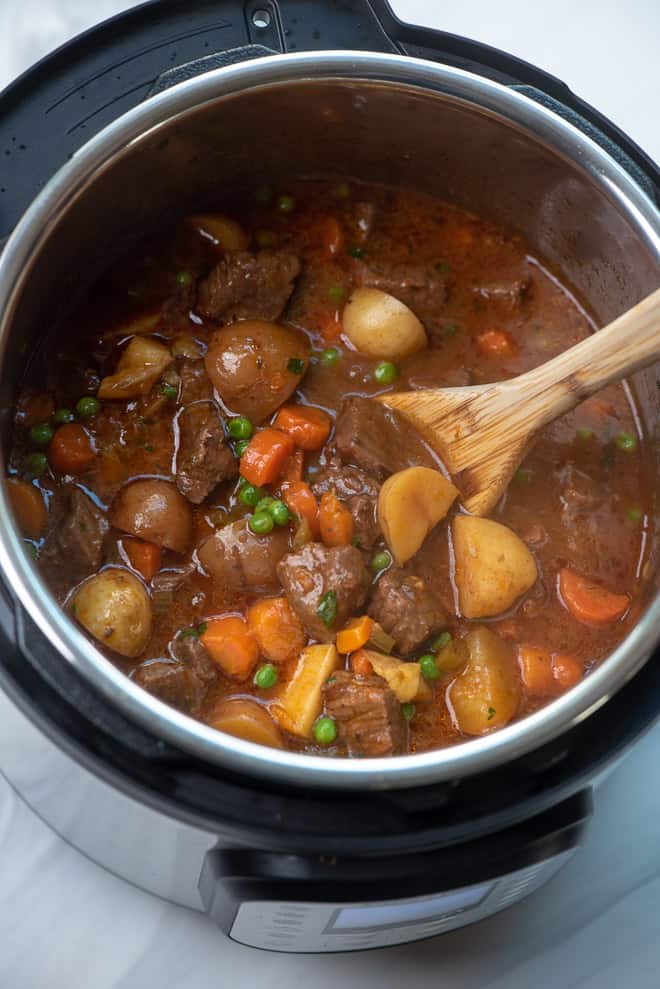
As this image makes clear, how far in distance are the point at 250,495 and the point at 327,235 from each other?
2.49ft

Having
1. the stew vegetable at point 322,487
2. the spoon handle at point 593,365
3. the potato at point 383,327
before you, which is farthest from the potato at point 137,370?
the spoon handle at point 593,365

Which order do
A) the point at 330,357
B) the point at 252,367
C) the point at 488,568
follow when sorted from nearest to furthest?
the point at 488,568
the point at 252,367
the point at 330,357

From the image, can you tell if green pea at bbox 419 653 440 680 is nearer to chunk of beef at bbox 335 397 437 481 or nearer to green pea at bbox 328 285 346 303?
chunk of beef at bbox 335 397 437 481

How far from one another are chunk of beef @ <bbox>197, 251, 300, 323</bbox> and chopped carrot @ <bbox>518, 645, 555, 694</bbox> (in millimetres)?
978

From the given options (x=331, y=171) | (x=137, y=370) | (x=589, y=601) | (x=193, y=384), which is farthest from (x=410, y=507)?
(x=331, y=171)

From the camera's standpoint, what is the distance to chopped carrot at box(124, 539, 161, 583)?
2.11m

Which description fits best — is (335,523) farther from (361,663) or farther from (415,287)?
(415,287)

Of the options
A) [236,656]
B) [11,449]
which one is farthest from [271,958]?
[11,449]

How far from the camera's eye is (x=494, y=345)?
94.2 inches

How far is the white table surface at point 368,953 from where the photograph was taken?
7.06ft

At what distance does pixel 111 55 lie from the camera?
203 cm

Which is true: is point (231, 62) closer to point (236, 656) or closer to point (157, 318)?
point (157, 318)

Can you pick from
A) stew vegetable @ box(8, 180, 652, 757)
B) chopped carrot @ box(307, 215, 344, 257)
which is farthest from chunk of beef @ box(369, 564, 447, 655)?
chopped carrot @ box(307, 215, 344, 257)

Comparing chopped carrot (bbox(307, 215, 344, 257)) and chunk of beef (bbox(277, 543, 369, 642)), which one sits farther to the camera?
chopped carrot (bbox(307, 215, 344, 257))
